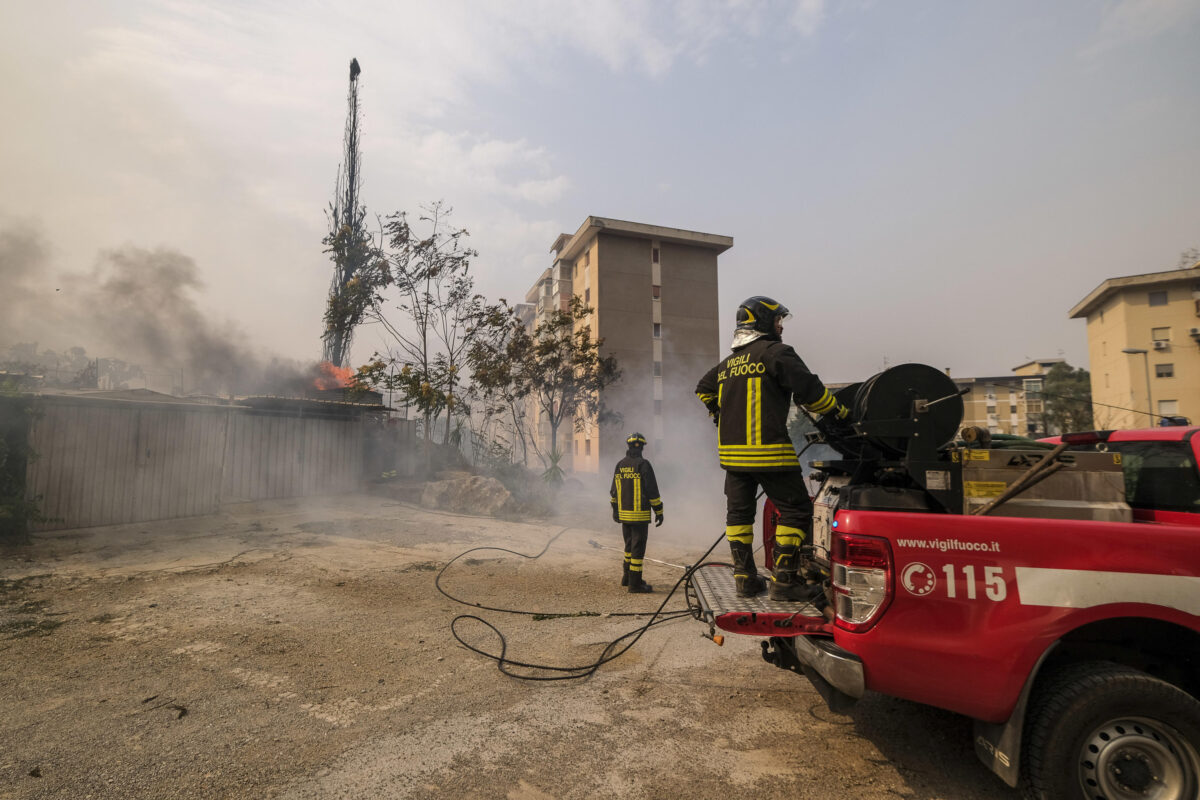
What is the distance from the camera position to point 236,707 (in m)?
3.79

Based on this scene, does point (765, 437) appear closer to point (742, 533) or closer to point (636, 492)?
point (742, 533)

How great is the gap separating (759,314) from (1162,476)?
238cm

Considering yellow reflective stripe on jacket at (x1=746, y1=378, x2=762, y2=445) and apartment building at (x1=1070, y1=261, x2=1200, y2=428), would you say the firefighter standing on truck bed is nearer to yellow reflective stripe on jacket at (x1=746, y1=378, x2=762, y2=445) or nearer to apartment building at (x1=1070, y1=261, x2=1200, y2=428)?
yellow reflective stripe on jacket at (x1=746, y1=378, x2=762, y2=445)

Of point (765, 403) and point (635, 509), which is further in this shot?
point (635, 509)

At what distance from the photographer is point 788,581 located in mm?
3326

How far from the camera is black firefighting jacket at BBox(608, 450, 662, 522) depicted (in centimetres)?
729

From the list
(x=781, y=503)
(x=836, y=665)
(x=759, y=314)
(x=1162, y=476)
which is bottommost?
(x=836, y=665)

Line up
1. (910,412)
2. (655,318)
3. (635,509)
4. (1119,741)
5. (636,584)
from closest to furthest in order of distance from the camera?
(1119,741) < (910,412) < (636,584) < (635,509) < (655,318)

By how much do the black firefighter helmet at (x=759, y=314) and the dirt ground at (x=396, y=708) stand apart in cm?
252

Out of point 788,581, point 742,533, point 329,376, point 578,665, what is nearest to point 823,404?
point 742,533

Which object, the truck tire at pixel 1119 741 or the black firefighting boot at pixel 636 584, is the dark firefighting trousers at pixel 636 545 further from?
the truck tire at pixel 1119 741

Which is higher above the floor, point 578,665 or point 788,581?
point 788,581

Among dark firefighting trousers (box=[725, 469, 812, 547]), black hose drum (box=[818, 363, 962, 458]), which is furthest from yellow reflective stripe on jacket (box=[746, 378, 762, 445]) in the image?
black hose drum (box=[818, 363, 962, 458])

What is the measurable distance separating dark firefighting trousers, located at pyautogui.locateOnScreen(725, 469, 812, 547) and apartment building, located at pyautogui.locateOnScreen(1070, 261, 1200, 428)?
3539cm
